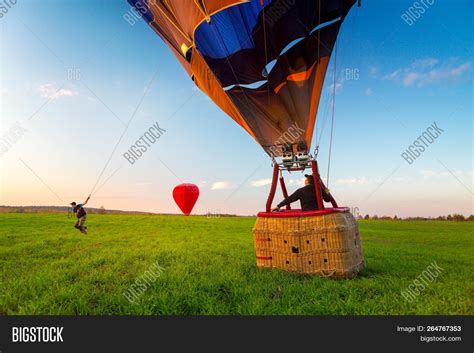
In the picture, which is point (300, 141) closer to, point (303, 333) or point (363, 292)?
point (363, 292)

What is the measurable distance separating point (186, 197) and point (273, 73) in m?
10.1

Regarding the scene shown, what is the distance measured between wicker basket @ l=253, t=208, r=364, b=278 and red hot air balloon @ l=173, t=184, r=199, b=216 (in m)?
10.7

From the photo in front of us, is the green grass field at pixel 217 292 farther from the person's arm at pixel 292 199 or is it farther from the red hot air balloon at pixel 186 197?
the red hot air balloon at pixel 186 197

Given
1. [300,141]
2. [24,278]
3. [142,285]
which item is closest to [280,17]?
[300,141]

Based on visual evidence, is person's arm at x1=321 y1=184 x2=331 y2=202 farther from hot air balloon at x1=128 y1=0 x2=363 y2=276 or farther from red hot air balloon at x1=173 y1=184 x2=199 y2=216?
red hot air balloon at x1=173 y1=184 x2=199 y2=216

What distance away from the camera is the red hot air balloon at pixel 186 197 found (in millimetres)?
16266

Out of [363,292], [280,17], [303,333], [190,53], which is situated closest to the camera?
[303,333]

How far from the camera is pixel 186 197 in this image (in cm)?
1628

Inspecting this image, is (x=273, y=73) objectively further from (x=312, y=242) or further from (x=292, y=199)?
(x=312, y=242)

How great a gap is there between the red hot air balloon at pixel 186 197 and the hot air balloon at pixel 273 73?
9.12m

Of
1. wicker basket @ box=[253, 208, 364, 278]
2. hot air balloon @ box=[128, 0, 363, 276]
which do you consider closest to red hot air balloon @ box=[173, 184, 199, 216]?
hot air balloon @ box=[128, 0, 363, 276]

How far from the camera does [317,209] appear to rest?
19.2ft

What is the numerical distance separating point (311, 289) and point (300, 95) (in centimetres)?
471

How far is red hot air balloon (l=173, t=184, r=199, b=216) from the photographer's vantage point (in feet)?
53.4
